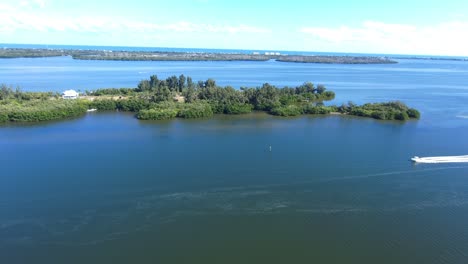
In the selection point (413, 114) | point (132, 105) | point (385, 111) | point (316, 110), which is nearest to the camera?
point (385, 111)

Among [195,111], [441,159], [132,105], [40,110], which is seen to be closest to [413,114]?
[441,159]

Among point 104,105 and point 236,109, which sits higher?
point 236,109

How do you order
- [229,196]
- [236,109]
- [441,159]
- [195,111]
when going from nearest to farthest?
1. [229,196]
2. [441,159]
3. [195,111]
4. [236,109]

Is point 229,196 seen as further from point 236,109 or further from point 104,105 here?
point 104,105

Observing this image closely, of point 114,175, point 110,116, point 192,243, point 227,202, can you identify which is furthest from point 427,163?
point 110,116

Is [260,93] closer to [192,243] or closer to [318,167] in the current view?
[318,167]

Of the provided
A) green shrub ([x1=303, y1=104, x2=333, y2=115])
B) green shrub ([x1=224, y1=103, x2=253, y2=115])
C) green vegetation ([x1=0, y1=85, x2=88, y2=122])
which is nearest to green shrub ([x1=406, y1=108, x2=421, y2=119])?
green shrub ([x1=303, y1=104, x2=333, y2=115])

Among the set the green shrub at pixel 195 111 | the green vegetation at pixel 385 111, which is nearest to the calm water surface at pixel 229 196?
the green shrub at pixel 195 111

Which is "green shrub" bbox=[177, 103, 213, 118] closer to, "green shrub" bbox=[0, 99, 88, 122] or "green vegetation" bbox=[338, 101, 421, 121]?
"green shrub" bbox=[0, 99, 88, 122]
